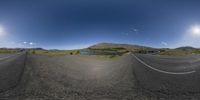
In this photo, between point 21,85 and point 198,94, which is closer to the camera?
point 198,94

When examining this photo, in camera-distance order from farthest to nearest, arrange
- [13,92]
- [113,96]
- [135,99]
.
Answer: [13,92], [113,96], [135,99]

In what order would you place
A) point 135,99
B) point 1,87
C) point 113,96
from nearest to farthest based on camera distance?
1. point 135,99
2. point 113,96
3. point 1,87

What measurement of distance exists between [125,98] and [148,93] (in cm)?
95

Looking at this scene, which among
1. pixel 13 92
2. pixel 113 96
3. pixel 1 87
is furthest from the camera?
pixel 1 87

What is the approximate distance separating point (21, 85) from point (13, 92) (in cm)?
72

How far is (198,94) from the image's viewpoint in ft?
16.4

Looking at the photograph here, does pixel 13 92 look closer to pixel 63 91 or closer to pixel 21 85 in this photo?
pixel 21 85

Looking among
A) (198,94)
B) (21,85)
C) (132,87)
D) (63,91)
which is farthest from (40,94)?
(198,94)

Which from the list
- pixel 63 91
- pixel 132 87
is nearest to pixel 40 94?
pixel 63 91

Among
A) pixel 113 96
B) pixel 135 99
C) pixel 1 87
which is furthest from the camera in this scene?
pixel 1 87

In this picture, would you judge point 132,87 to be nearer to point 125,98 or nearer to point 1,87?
point 125,98

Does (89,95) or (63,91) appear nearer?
(89,95)

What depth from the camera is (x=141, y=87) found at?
18.7 ft

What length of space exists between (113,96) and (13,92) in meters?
3.05
